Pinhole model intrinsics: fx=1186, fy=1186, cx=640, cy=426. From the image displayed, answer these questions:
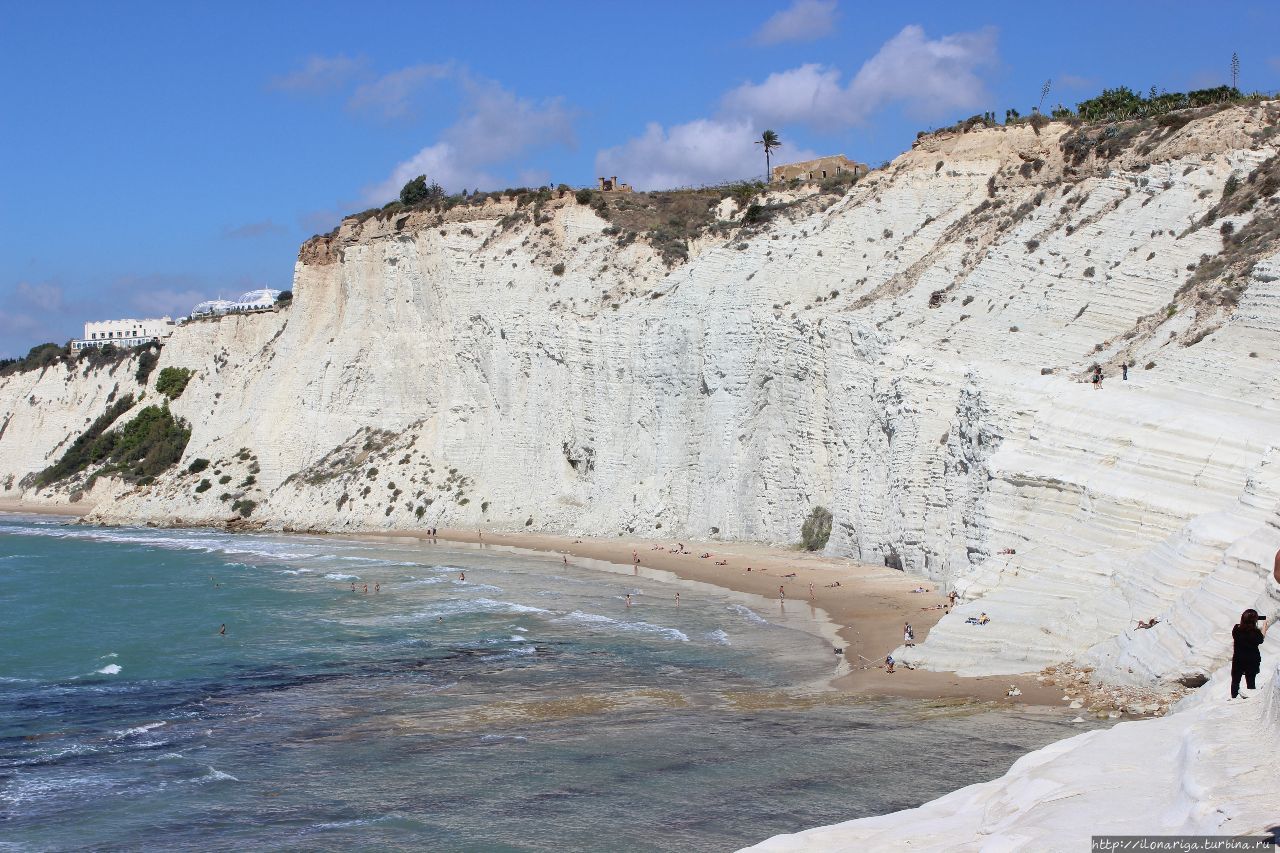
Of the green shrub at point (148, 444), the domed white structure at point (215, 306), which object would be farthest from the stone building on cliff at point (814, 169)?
the domed white structure at point (215, 306)

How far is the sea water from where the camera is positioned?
14727 millimetres

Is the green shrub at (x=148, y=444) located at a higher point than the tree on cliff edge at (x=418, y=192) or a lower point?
lower

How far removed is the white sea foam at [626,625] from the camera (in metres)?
27.0

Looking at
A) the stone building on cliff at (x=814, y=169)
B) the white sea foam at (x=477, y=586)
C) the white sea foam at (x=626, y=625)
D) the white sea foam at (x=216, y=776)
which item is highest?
the stone building on cliff at (x=814, y=169)

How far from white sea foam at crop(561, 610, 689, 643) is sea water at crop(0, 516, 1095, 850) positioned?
0.14m

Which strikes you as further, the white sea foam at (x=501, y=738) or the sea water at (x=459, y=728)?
the white sea foam at (x=501, y=738)

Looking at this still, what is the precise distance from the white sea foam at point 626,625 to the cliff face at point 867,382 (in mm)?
6734

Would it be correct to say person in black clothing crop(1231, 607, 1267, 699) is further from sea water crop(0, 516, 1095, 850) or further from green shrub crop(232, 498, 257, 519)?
green shrub crop(232, 498, 257, 519)

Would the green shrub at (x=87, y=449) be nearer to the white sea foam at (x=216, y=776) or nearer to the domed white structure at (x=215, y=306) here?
Result: the domed white structure at (x=215, y=306)

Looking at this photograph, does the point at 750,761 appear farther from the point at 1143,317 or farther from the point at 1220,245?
the point at 1220,245

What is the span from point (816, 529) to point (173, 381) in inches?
2128

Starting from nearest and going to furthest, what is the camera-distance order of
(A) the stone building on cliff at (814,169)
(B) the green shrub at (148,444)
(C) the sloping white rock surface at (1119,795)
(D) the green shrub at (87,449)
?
1. (C) the sloping white rock surface at (1119,795)
2. (A) the stone building on cliff at (814,169)
3. (B) the green shrub at (148,444)
4. (D) the green shrub at (87,449)

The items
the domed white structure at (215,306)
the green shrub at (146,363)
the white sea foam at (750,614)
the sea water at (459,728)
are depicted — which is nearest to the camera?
the sea water at (459,728)

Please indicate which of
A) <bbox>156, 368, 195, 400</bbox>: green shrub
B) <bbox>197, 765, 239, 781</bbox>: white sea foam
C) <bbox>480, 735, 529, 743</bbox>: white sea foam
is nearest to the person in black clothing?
<bbox>480, 735, 529, 743</bbox>: white sea foam
